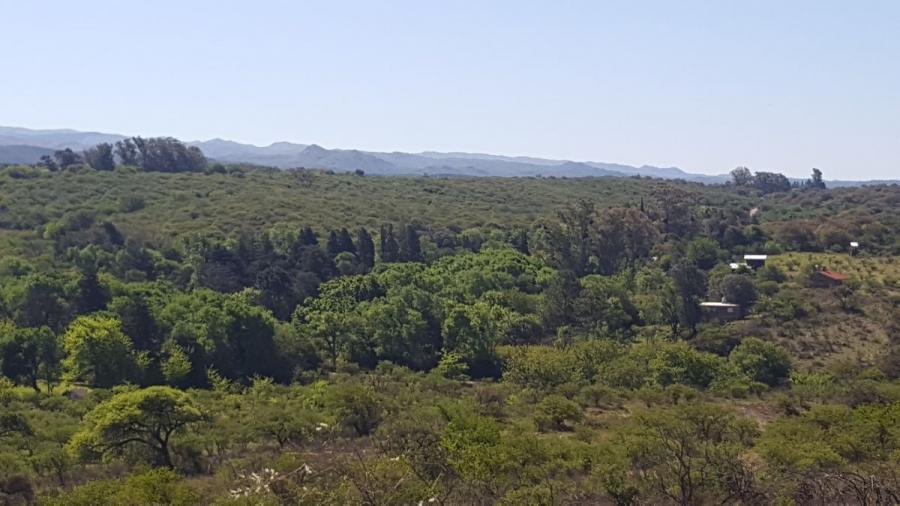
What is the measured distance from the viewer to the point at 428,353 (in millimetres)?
55281

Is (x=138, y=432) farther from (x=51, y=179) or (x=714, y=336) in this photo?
(x=51, y=179)

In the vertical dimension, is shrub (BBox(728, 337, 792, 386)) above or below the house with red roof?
below

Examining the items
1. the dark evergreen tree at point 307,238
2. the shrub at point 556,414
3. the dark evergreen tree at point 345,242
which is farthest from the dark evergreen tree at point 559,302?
the dark evergreen tree at point 307,238

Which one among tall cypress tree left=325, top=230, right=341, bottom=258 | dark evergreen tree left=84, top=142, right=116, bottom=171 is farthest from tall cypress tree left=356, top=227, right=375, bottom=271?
dark evergreen tree left=84, top=142, right=116, bottom=171

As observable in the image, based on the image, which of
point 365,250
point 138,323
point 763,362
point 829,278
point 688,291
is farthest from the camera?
point 365,250

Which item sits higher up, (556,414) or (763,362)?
(556,414)

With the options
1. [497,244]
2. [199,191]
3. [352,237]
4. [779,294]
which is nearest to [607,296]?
[779,294]

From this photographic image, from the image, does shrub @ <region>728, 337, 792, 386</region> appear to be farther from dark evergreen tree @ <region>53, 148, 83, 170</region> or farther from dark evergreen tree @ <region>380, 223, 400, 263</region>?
dark evergreen tree @ <region>53, 148, 83, 170</region>

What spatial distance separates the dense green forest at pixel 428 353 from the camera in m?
24.5

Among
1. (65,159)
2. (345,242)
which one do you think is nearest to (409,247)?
(345,242)

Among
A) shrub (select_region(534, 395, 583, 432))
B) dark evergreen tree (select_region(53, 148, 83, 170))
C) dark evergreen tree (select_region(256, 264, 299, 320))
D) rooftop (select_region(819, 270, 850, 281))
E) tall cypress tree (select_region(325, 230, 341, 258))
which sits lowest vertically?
dark evergreen tree (select_region(256, 264, 299, 320))

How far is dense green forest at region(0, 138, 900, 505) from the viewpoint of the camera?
2452 cm

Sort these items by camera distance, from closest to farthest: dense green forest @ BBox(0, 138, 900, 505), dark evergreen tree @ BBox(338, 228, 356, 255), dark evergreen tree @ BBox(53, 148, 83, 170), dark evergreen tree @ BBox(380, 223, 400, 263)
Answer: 1. dense green forest @ BBox(0, 138, 900, 505)
2. dark evergreen tree @ BBox(338, 228, 356, 255)
3. dark evergreen tree @ BBox(380, 223, 400, 263)
4. dark evergreen tree @ BBox(53, 148, 83, 170)

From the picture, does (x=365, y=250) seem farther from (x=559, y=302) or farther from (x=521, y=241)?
(x=559, y=302)
